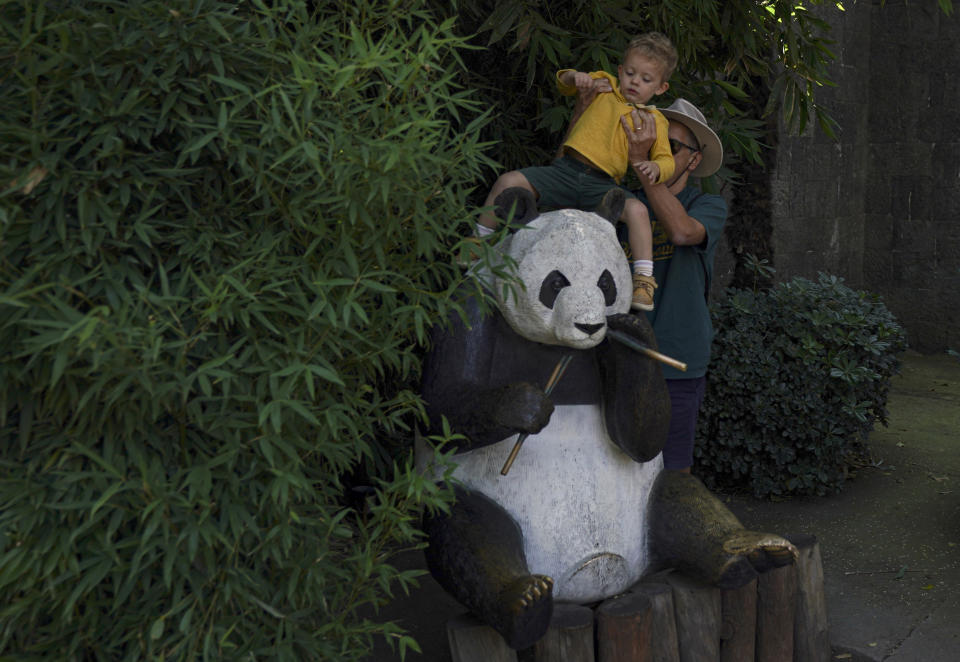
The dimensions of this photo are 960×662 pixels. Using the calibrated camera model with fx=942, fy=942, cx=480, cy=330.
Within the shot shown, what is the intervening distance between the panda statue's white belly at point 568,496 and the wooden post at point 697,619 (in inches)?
7.5

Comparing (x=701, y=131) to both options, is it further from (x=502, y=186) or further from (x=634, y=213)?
(x=502, y=186)

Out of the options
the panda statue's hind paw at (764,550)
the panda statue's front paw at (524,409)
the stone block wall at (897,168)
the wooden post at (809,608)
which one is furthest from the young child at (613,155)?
the stone block wall at (897,168)

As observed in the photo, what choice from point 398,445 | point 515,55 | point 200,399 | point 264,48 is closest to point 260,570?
point 200,399

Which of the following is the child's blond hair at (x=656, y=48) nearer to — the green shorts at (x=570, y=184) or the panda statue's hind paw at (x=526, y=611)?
the green shorts at (x=570, y=184)

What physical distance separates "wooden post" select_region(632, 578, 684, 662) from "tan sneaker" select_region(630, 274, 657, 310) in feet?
2.70

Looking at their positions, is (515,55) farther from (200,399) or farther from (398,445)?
(200,399)

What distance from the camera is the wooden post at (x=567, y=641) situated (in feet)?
8.19

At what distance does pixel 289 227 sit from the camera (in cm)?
210

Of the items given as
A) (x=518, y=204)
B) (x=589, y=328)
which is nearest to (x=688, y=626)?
(x=589, y=328)

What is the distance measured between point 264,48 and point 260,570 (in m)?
1.16

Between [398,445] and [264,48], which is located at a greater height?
[264,48]

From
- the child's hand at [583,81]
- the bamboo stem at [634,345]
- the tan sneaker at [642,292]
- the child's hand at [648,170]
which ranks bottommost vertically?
the bamboo stem at [634,345]

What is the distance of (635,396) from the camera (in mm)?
2643

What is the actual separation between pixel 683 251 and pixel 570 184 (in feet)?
1.61
